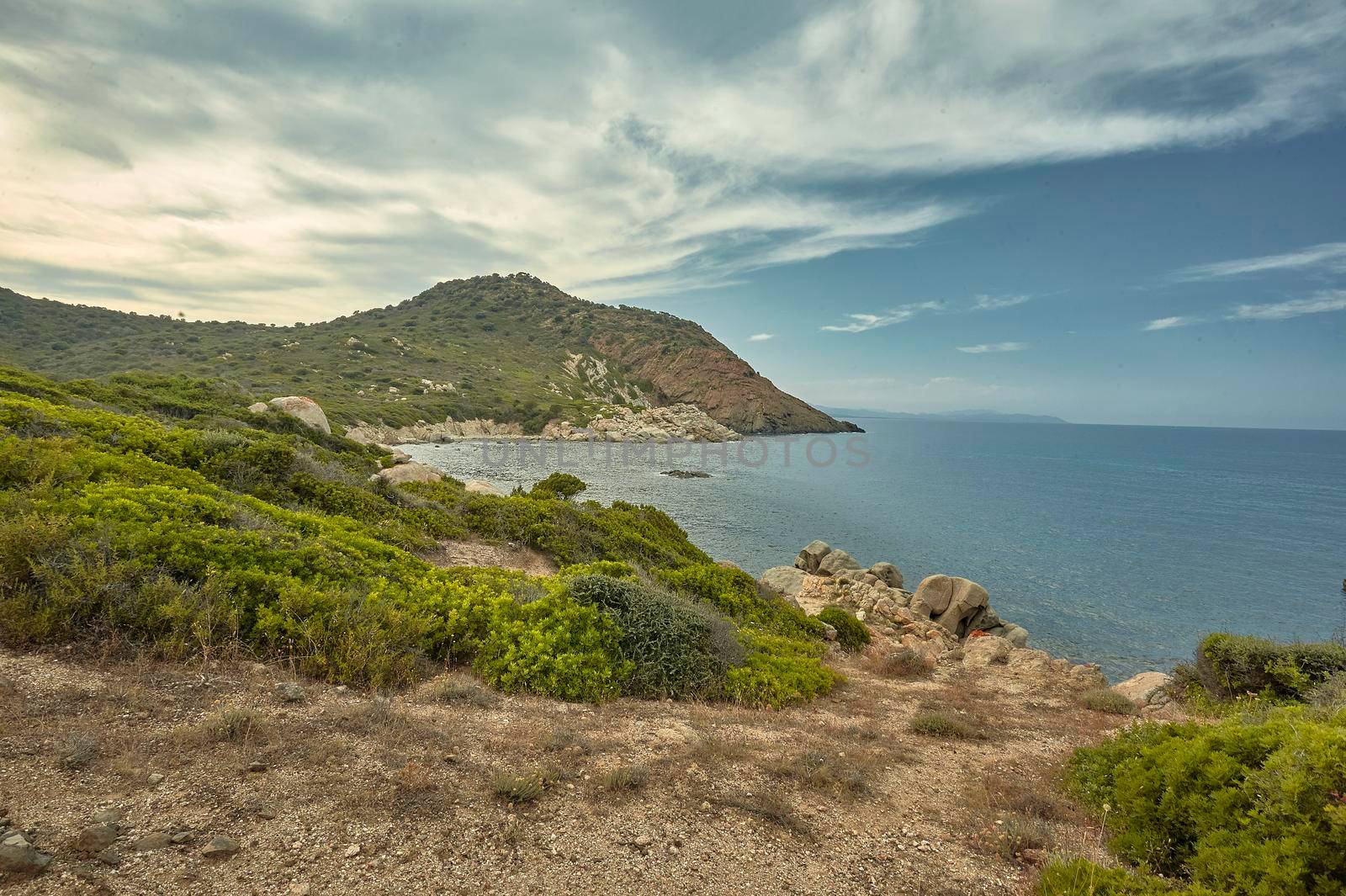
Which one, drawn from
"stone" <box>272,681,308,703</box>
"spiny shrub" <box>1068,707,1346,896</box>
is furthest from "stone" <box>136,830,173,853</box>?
"spiny shrub" <box>1068,707,1346,896</box>

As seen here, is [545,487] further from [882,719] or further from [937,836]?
[937,836]

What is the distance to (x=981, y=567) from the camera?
29078 millimetres

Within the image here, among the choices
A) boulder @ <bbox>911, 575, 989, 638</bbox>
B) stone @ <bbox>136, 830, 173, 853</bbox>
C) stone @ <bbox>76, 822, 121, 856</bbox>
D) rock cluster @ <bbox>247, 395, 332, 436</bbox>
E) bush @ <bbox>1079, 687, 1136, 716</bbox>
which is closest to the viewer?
stone @ <bbox>76, 822, 121, 856</bbox>

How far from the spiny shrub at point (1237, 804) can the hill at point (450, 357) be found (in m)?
65.4

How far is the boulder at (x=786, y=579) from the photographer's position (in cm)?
2298

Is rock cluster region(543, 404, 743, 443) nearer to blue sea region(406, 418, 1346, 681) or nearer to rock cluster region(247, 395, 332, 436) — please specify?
blue sea region(406, 418, 1346, 681)

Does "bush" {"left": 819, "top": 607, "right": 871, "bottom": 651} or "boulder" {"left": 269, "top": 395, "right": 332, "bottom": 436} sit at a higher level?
"boulder" {"left": 269, "top": 395, "right": 332, "bottom": 436}

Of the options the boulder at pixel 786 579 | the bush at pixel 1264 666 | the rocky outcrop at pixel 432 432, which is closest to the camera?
the bush at pixel 1264 666

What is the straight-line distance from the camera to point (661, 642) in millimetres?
9016

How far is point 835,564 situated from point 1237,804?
882 inches

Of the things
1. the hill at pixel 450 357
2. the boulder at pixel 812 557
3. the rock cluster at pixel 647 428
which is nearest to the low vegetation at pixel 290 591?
the boulder at pixel 812 557

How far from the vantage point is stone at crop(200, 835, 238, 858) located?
12.0ft

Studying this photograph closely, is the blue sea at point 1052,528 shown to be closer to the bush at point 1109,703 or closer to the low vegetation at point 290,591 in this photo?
the bush at point 1109,703

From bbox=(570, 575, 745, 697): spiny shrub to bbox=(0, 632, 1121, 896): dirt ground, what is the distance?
149 centimetres
